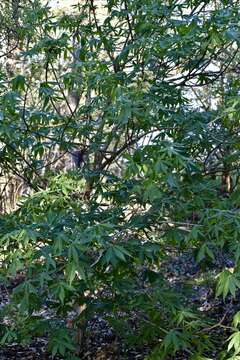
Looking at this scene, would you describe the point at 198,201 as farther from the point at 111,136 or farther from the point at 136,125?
the point at 111,136

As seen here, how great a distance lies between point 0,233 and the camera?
2.37m

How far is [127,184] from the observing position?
9.44ft

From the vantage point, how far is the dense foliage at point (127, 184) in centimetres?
215

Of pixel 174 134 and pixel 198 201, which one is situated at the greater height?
pixel 174 134

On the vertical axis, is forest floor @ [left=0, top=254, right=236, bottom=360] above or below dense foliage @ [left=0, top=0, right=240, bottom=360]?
below

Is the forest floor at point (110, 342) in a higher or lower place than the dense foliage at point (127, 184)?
lower

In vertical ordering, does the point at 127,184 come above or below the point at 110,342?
above

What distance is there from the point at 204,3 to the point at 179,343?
7.12 ft

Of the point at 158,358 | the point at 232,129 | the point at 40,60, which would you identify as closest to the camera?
the point at 158,358

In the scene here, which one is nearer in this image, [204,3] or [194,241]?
[194,241]

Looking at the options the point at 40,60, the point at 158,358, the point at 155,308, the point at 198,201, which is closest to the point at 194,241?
the point at 198,201

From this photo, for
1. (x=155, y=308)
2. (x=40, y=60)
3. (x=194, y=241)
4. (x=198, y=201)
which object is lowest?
(x=155, y=308)

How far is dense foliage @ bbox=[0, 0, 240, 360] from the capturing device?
2150 mm

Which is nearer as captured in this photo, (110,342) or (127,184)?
(127,184)
